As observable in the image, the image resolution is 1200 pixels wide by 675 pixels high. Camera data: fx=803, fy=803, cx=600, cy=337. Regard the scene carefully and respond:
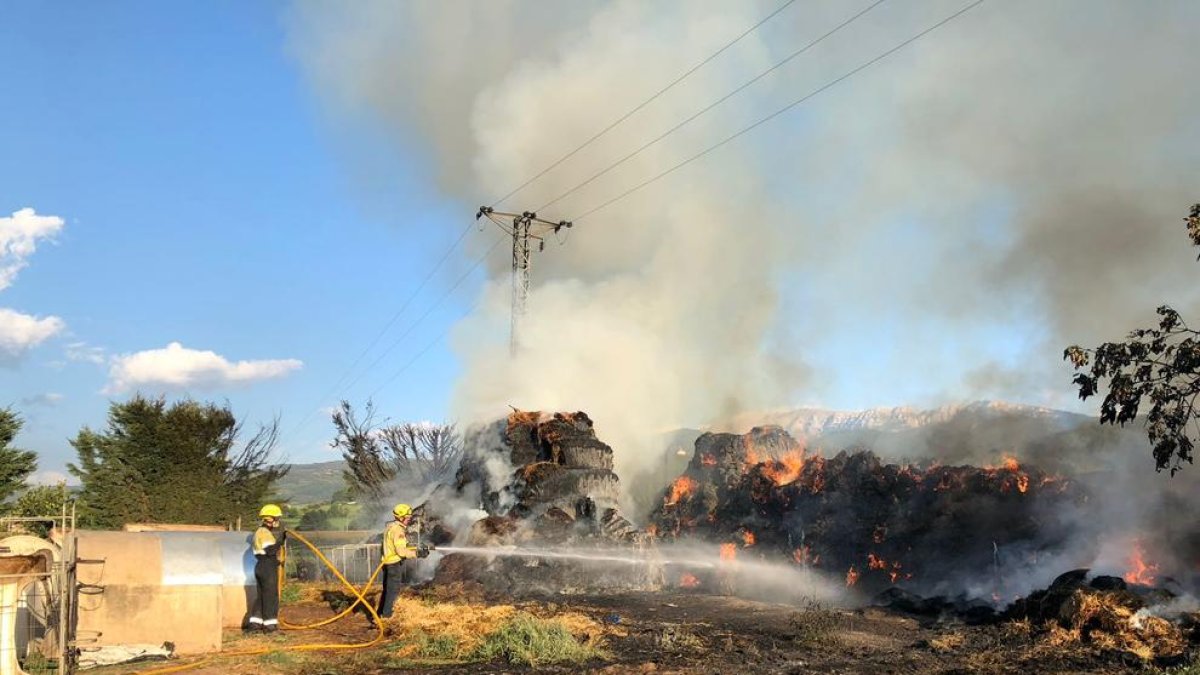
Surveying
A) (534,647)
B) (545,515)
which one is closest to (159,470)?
(545,515)

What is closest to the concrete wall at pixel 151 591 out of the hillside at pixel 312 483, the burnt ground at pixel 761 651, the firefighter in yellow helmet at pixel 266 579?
the burnt ground at pixel 761 651

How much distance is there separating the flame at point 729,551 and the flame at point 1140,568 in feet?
37.1

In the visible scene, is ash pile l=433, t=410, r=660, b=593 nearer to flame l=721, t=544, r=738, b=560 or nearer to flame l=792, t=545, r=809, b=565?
flame l=721, t=544, r=738, b=560

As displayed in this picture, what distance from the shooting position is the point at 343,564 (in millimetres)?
23516

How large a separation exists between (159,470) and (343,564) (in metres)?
8.21

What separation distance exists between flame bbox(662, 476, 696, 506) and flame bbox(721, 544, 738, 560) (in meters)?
5.50


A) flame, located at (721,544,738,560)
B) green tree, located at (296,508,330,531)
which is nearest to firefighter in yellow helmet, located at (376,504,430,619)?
flame, located at (721,544,738,560)

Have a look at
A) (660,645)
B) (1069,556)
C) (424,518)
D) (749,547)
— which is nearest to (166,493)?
(424,518)

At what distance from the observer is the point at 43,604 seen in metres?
10.9

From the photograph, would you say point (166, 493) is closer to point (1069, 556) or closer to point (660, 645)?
point (660, 645)

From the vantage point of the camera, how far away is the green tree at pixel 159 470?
25.5 m

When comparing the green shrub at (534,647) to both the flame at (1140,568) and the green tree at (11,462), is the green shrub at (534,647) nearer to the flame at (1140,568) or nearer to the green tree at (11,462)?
the flame at (1140,568)

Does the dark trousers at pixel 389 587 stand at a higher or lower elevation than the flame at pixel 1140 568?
higher

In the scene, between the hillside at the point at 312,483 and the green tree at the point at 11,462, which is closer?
the green tree at the point at 11,462
